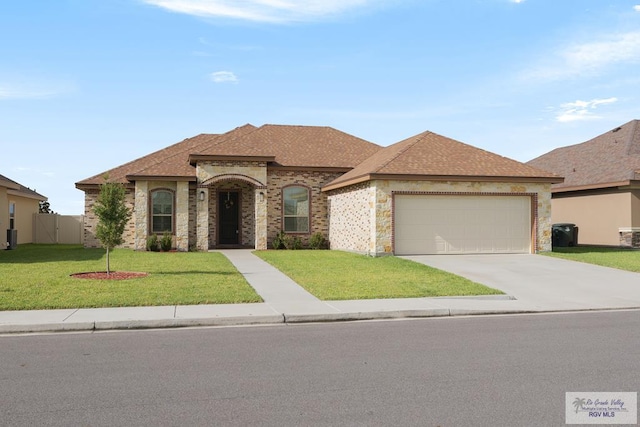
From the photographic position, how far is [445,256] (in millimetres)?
22172

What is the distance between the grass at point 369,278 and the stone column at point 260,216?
179 inches

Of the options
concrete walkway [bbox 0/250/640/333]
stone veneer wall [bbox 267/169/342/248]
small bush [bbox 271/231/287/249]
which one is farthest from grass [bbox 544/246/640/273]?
small bush [bbox 271/231/287/249]

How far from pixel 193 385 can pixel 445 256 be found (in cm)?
1666

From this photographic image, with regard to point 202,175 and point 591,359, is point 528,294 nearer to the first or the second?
point 591,359

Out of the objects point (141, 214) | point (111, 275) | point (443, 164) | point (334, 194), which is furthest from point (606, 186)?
point (111, 275)

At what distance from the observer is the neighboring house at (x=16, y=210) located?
28953mm

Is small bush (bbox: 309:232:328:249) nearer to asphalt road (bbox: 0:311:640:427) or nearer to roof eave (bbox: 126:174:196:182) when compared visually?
roof eave (bbox: 126:174:196:182)

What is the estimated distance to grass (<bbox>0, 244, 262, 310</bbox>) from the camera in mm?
12219

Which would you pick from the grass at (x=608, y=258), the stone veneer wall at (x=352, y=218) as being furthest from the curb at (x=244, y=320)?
the stone veneer wall at (x=352, y=218)

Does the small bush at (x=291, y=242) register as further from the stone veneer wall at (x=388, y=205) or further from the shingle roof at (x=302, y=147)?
the shingle roof at (x=302, y=147)

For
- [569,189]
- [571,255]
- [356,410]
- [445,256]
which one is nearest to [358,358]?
[356,410]

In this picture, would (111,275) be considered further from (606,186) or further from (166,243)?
(606,186)

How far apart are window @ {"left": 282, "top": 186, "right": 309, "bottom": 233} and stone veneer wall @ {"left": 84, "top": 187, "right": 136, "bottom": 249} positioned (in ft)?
22.7

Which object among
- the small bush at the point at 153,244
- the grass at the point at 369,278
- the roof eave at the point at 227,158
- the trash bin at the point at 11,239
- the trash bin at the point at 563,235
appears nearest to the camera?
the grass at the point at 369,278
